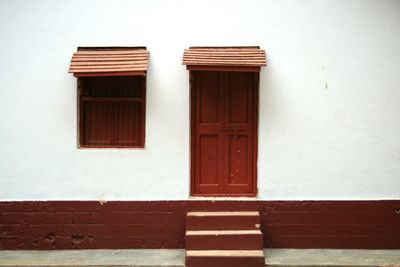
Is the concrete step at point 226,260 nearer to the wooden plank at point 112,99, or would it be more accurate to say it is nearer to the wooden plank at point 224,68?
the wooden plank at point 112,99

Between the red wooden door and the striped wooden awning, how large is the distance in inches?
34.8

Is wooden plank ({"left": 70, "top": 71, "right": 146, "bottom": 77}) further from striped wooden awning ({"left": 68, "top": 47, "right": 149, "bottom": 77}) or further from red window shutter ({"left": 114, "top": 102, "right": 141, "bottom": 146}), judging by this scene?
red window shutter ({"left": 114, "top": 102, "right": 141, "bottom": 146})

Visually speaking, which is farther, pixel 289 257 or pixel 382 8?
pixel 382 8

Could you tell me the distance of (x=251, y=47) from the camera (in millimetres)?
6184

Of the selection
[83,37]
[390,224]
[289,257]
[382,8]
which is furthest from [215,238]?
[382,8]

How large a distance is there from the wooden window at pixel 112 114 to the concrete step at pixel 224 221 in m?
1.39

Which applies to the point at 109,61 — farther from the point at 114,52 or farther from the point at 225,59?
the point at 225,59

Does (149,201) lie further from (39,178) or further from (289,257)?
(289,257)

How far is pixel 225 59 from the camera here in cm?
592

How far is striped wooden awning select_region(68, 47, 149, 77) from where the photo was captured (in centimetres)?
591

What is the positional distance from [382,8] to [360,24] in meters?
0.40

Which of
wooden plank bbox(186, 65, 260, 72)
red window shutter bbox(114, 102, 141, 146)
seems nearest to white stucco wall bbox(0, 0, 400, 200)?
red window shutter bbox(114, 102, 141, 146)

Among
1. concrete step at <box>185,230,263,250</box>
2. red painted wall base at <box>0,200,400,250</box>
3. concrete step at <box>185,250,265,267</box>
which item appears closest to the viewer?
concrete step at <box>185,250,265,267</box>

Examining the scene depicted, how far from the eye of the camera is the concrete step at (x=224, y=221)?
593 cm
